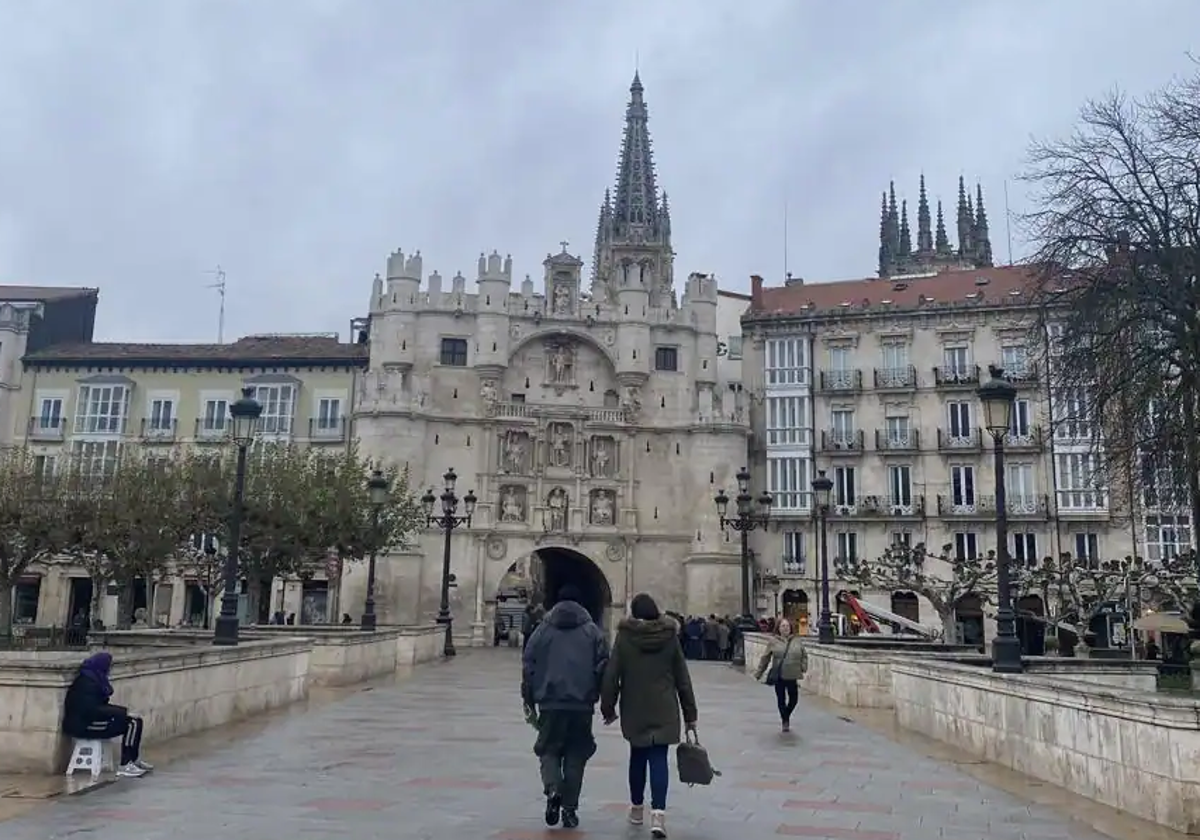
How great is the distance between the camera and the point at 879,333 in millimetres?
55344

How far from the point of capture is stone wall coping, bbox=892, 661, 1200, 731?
8.38 meters

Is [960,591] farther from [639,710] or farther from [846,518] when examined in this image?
[639,710]

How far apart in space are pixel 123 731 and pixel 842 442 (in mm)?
47709

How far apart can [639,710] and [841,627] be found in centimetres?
4191

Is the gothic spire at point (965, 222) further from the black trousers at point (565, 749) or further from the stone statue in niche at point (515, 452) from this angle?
the black trousers at point (565, 749)

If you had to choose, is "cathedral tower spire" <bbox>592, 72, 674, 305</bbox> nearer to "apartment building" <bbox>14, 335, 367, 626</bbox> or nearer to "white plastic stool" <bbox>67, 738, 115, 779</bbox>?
"apartment building" <bbox>14, 335, 367, 626</bbox>

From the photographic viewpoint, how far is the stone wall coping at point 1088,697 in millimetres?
8375

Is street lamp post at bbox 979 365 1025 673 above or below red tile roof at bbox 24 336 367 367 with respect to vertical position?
below

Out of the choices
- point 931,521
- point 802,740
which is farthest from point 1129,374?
point 931,521

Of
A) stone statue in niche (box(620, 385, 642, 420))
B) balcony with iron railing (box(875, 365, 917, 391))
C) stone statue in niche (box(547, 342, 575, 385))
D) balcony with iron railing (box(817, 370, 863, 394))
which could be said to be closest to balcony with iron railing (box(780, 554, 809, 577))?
balcony with iron railing (box(817, 370, 863, 394))

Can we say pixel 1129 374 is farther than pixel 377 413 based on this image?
No

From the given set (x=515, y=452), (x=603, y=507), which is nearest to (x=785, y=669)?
(x=603, y=507)

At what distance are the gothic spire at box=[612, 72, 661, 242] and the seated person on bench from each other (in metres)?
76.8

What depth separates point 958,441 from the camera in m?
53.2
